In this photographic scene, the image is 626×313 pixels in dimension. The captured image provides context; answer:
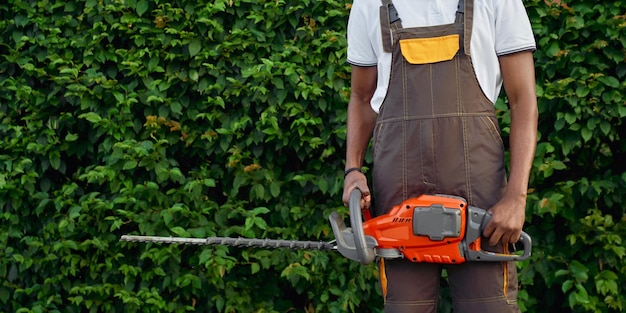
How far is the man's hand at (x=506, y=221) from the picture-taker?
9.52 ft

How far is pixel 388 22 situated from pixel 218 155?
206 cm

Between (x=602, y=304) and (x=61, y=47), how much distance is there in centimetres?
307

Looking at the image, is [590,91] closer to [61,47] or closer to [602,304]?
[602,304]

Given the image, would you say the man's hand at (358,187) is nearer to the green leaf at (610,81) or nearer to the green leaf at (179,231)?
the green leaf at (179,231)

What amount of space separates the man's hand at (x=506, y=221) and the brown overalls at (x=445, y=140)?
80 millimetres

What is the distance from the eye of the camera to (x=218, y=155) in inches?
195

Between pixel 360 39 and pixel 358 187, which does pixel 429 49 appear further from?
pixel 358 187

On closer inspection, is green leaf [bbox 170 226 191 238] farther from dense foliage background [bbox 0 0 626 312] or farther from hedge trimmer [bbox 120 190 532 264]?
hedge trimmer [bbox 120 190 532 264]

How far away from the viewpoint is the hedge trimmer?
292 centimetres

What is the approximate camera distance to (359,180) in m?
3.25

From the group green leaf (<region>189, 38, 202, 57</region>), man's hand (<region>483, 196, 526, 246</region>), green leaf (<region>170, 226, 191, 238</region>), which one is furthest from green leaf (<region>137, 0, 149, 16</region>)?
man's hand (<region>483, 196, 526, 246</region>)

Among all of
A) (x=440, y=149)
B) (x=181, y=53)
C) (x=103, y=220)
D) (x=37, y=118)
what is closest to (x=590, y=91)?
(x=440, y=149)

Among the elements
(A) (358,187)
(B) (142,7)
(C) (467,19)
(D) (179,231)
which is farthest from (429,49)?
(B) (142,7)

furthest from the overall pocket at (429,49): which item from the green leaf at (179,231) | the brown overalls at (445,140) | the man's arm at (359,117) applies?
the green leaf at (179,231)
